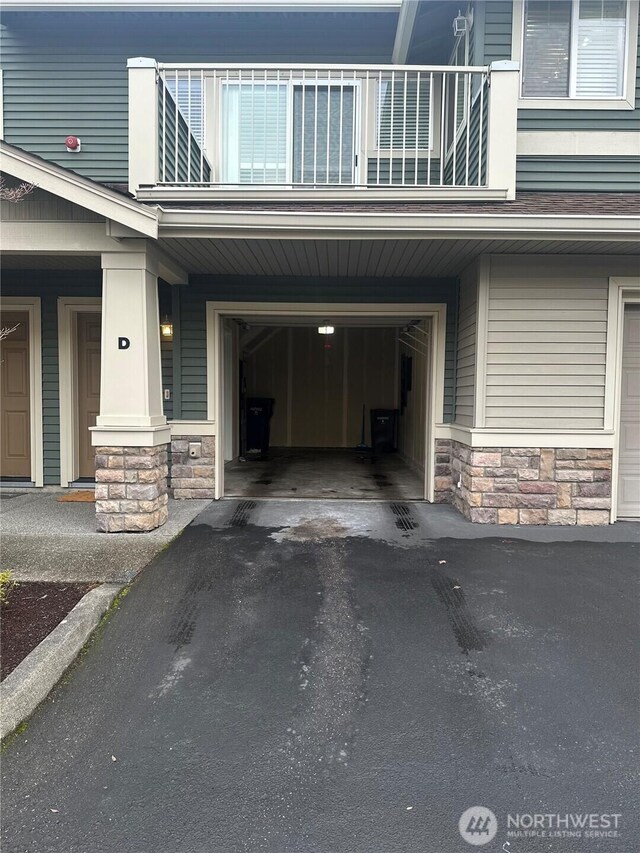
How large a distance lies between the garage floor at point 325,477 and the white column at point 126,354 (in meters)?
1.94

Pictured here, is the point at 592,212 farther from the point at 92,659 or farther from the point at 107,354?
the point at 92,659

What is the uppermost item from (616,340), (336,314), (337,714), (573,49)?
(573,49)

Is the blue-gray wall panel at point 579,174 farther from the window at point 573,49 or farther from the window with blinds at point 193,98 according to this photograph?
the window with blinds at point 193,98

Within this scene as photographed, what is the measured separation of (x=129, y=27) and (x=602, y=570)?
307 inches

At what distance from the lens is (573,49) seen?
4.68 metres

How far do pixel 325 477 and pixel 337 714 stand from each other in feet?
16.7

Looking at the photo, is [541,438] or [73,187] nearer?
[73,187]

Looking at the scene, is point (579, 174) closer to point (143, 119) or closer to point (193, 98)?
point (143, 119)

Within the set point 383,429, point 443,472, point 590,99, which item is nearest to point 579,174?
point 590,99

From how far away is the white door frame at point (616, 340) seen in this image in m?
4.50

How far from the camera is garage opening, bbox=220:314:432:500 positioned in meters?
7.93

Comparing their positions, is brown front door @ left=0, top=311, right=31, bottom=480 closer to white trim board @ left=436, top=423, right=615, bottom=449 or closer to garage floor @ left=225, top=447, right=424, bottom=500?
garage floor @ left=225, top=447, right=424, bottom=500

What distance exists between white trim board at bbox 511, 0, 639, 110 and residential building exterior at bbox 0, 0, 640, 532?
0.02 m

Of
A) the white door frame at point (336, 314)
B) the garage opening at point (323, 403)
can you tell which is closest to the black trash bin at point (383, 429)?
the garage opening at point (323, 403)
